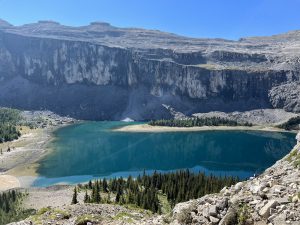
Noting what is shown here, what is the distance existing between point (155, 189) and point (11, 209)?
27022 millimetres

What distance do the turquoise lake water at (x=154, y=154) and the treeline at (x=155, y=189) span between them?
2922 centimetres

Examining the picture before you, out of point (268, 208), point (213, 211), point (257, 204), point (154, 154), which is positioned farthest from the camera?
point (154, 154)

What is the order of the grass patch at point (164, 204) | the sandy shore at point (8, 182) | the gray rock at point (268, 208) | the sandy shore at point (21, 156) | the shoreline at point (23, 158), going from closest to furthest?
the gray rock at point (268, 208), the grass patch at point (164, 204), the sandy shore at point (8, 182), the shoreline at point (23, 158), the sandy shore at point (21, 156)

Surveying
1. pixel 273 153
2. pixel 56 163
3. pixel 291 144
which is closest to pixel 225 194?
pixel 56 163

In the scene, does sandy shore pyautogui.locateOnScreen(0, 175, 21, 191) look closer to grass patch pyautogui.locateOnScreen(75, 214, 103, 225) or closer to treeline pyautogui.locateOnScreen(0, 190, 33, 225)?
treeline pyautogui.locateOnScreen(0, 190, 33, 225)

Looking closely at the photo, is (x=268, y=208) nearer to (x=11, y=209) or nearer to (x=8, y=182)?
(x=11, y=209)

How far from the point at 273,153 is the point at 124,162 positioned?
5708 centimetres

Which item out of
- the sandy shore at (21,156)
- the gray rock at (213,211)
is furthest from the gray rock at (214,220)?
the sandy shore at (21,156)

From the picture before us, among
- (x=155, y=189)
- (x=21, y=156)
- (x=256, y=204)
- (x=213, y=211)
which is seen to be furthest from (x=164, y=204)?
(x=21, y=156)

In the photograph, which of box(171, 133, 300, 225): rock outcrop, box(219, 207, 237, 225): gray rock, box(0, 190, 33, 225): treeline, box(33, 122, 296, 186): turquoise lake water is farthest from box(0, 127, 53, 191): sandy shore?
box(219, 207, 237, 225): gray rock

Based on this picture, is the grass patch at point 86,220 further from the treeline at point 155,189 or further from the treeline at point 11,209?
the treeline at point 155,189

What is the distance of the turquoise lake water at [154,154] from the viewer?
4788 inches

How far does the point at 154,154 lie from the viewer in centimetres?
15312

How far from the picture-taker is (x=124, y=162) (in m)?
137
